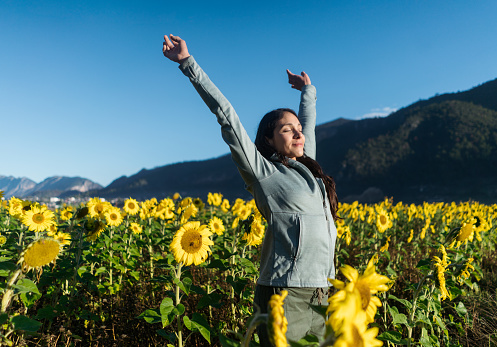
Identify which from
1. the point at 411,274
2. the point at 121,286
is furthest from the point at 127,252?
the point at 411,274

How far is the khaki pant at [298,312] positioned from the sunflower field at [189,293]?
0.09 metres

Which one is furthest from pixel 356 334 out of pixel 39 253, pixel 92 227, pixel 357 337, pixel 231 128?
pixel 92 227

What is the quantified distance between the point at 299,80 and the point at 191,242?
1640mm

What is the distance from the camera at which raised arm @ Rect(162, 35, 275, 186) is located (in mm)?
1734

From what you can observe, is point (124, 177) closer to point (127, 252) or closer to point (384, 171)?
point (384, 171)

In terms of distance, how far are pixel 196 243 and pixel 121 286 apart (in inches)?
85.9

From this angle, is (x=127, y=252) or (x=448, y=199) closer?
(x=127, y=252)

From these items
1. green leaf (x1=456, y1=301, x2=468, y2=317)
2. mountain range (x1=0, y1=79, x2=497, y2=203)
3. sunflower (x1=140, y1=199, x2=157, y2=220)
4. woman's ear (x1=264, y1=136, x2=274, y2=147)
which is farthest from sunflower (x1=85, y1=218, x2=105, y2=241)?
mountain range (x1=0, y1=79, x2=497, y2=203)

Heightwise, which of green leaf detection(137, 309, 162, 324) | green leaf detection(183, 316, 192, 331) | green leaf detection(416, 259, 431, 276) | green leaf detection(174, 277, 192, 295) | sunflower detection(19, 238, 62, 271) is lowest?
green leaf detection(416, 259, 431, 276)

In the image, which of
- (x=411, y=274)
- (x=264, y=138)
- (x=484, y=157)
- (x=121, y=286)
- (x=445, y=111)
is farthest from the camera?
(x=445, y=111)

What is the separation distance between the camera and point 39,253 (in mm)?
1466

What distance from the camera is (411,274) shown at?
4547mm

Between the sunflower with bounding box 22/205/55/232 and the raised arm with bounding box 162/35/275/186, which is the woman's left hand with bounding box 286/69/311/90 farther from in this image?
the sunflower with bounding box 22/205/55/232

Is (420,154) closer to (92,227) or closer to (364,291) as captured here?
(92,227)
